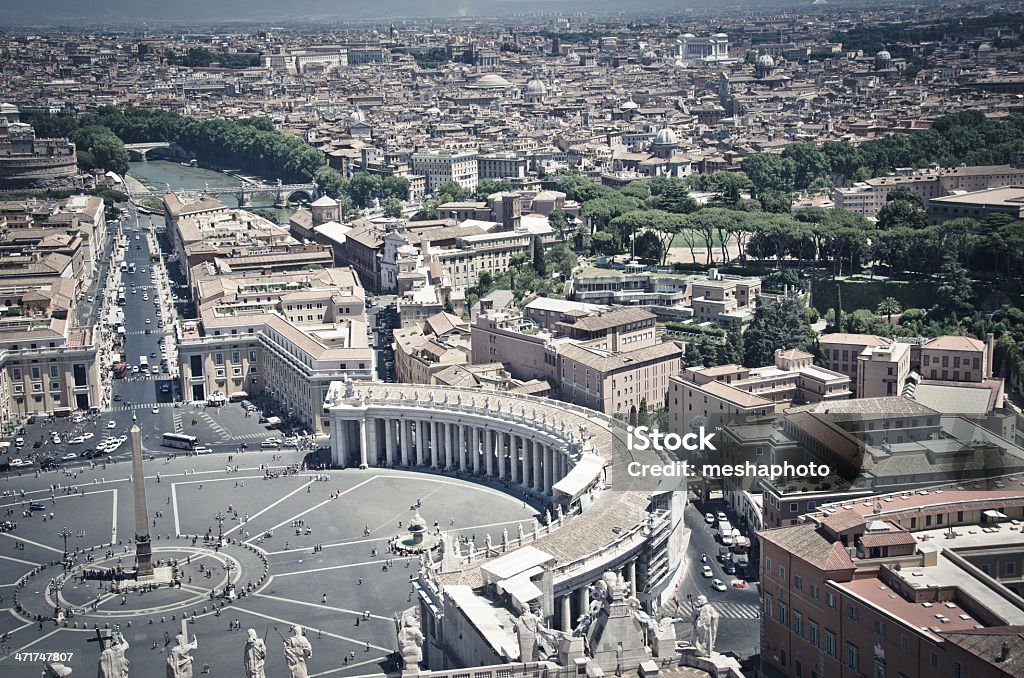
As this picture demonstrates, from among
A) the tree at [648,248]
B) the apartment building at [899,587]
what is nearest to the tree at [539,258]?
the tree at [648,248]

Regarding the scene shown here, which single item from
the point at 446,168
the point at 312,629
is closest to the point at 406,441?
the point at 312,629

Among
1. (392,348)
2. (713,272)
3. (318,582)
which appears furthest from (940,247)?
(318,582)

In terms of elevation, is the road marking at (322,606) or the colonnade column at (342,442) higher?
the colonnade column at (342,442)

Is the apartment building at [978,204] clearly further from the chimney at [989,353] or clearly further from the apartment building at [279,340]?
the apartment building at [279,340]

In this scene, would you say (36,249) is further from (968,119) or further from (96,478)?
(968,119)

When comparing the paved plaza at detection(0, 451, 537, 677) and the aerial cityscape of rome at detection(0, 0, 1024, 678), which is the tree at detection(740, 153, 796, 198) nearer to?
the aerial cityscape of rome at detection(0, 0, 1024, 678)

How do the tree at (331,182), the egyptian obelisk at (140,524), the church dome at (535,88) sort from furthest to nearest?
the church dome at (535,88)
the tree at (331,182)
the egyptian obelisk at (140,524)
